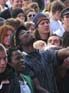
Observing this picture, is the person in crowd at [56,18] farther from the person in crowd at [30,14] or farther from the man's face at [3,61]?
the man's face at [3,61]

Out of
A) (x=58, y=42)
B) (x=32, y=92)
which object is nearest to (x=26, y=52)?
(x=32, y=92)

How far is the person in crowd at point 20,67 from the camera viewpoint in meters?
5.73

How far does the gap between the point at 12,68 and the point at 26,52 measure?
0.70m

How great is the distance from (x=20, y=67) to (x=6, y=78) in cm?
39

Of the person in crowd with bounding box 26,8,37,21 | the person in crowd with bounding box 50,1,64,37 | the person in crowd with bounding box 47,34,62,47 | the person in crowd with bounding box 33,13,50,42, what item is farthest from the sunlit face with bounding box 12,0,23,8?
the person in crowd with bounding box 47,34,62,47

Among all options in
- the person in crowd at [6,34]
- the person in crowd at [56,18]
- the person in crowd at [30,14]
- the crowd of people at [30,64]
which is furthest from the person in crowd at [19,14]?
the person in crowd at [6,34]

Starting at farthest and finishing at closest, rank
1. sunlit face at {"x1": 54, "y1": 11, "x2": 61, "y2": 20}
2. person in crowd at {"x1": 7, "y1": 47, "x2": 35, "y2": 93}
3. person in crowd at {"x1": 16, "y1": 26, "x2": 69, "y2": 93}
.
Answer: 1. sunlit face at {"x1": 54, "y1": 11, "x2": 61, "y2": 20}
2. person in crowd at {"x1": 16, "y1": 26, "x2": 69, "y2": 93}
3. person in crowd at {"x1": 7, "y1": 47, "x2": 35, "y2": 93}

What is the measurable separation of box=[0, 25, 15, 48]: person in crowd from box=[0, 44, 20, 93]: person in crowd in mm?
1369

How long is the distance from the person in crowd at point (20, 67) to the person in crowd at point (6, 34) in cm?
105

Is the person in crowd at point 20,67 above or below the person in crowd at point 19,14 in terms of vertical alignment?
below

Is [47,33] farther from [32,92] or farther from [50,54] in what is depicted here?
[32,92]

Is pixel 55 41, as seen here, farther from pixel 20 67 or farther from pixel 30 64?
pixel 20 67

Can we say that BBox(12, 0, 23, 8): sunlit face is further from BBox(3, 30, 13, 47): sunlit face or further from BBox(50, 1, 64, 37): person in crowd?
BBox(3, 30, 13, 47): sunlit face

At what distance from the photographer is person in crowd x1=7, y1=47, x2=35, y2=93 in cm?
573
